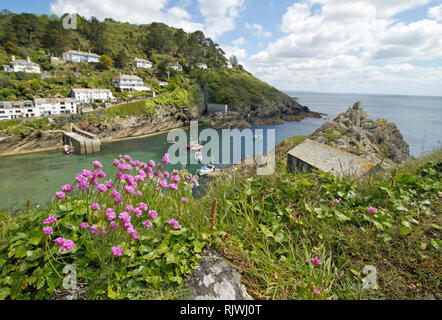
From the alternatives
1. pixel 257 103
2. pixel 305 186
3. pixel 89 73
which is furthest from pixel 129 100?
pixel 305 186

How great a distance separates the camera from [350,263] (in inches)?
74.1

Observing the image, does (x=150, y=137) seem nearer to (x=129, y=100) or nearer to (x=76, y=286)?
(x=129, y=100)

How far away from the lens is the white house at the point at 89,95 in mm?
43906

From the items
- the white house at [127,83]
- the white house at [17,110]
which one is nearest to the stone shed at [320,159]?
the white house at [17,110]

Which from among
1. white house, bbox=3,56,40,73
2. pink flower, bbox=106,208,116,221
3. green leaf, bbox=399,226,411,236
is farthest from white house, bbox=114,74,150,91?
green leaf, bbox=399,226,411,236

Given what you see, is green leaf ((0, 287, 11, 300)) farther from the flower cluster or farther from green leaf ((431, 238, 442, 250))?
green leaf ((431, 238, 442, 250))

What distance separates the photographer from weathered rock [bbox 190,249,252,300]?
1432 millimetres

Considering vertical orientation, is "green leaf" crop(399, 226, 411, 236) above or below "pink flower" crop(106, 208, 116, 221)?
below

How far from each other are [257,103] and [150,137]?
122 feet

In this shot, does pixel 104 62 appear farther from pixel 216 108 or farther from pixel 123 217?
pixel 123 217

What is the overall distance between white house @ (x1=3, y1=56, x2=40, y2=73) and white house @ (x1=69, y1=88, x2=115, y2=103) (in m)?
14.5

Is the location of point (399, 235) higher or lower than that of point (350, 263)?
higher
